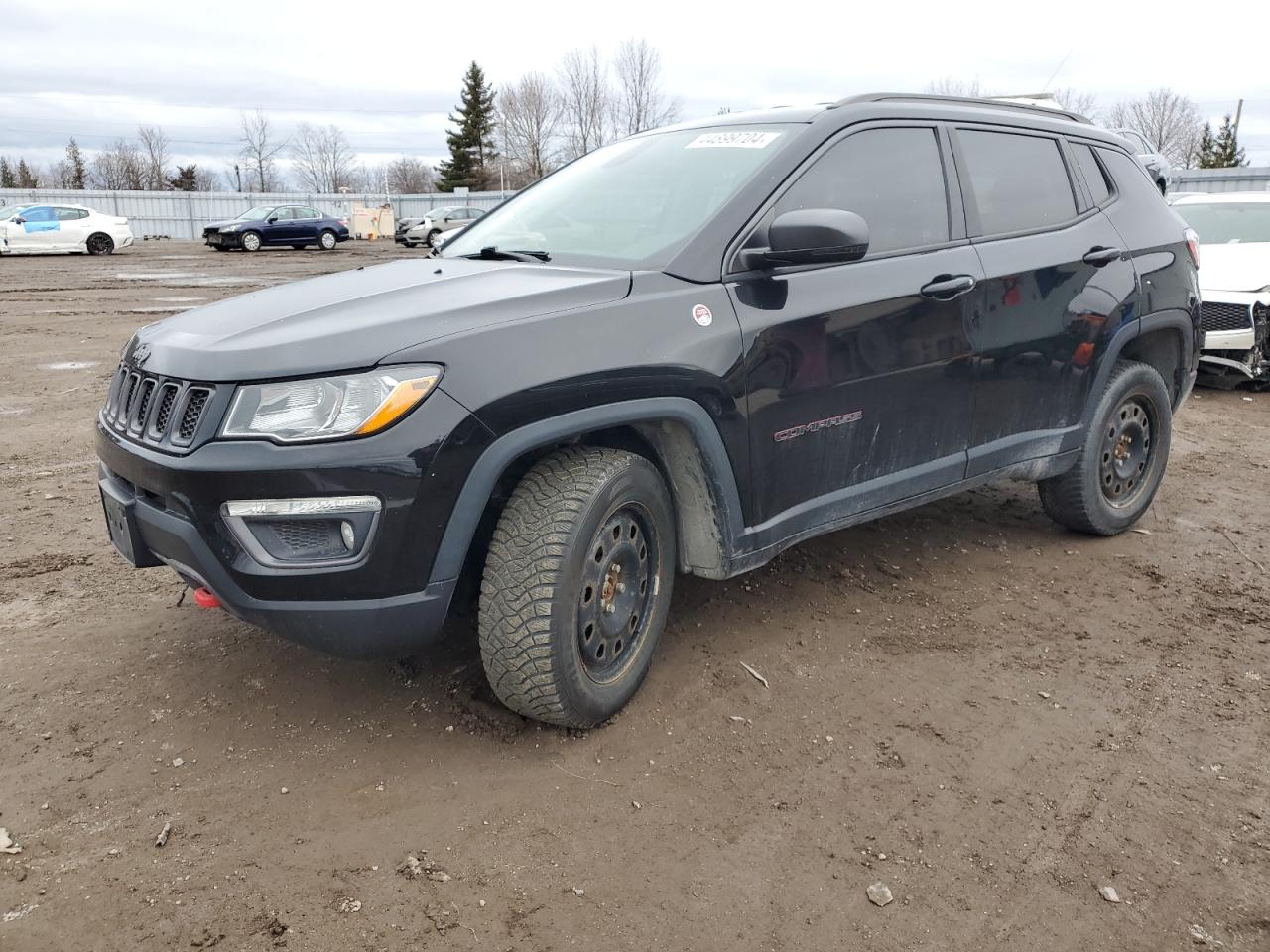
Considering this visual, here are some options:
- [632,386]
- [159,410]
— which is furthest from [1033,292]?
[159,410]

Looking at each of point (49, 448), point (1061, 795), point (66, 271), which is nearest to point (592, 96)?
point (66, 271)

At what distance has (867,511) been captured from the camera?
3680 millimetres

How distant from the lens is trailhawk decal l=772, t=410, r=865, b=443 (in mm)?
3238

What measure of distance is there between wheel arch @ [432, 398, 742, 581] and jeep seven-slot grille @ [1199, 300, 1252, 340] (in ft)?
23.7

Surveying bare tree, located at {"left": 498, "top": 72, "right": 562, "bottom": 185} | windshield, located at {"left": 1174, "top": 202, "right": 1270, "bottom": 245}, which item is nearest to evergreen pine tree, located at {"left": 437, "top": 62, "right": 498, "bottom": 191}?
bare tree, located at {"left": 498, "top": 72, "right": 562, "bottom": 185}

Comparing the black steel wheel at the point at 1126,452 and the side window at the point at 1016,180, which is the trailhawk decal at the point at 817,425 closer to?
the side window at the point at 1016,180

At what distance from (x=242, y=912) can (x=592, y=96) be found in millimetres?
62677

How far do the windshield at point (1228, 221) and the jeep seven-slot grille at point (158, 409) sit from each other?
996 centimetres

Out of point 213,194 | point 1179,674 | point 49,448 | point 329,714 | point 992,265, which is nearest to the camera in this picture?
point 329,714

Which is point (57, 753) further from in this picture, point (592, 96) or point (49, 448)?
point (592, 96)

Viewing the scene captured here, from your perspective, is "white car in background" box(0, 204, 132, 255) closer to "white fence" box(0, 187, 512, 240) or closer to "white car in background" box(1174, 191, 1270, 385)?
"white fence" box(0, 187, 512, 240)

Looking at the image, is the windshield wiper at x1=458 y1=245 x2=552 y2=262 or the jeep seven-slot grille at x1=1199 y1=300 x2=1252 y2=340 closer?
A: the windshield wiper at x1=458 y1=245 x2=552 y2=262

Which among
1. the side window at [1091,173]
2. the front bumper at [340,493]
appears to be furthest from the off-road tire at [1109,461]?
the front bumper at [340,493]

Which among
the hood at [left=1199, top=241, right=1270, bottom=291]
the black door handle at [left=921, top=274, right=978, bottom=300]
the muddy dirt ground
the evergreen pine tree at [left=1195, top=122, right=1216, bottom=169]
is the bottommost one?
the muddy dirt ground
